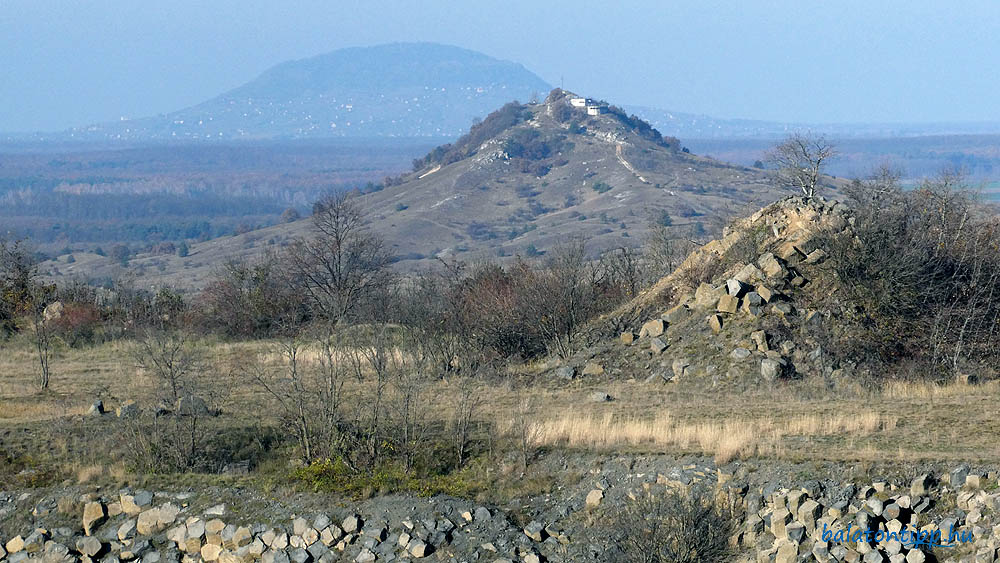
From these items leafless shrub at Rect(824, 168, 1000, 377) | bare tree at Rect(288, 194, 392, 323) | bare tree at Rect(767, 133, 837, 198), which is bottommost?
bare tree at Rect(288, 194, 392, 323)

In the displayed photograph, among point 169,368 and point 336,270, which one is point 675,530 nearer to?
point 169,368

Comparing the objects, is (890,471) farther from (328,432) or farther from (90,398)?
(90,398)

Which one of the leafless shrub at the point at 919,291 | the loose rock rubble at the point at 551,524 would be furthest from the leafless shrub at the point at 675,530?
the leafless shrub at the point at 919,291

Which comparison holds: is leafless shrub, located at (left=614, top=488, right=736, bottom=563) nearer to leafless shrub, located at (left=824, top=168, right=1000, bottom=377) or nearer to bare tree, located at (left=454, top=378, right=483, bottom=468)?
bare tree, located at (left=454, top=378, right=483, bottom=468)

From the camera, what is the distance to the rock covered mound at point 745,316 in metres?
20.4

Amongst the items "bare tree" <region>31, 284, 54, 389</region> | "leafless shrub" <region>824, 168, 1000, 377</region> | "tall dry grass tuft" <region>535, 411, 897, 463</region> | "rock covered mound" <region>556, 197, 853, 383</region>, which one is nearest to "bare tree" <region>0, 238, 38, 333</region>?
"bare tree" <region>31, 284, 54, 389</region>

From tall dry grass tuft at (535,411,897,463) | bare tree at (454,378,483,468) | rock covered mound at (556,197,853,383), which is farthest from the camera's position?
rock covered mound at (556,197,853,383)

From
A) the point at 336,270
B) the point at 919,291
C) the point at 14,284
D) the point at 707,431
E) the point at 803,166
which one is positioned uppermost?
the point at 803,166

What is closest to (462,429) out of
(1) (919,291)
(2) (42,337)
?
(1) (919,291)

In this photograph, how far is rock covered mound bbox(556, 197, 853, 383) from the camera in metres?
20.4

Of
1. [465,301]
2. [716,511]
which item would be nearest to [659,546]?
[716,511]

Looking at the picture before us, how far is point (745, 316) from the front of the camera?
70.4ft

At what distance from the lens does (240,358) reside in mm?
26609

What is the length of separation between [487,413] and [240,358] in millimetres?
10602
